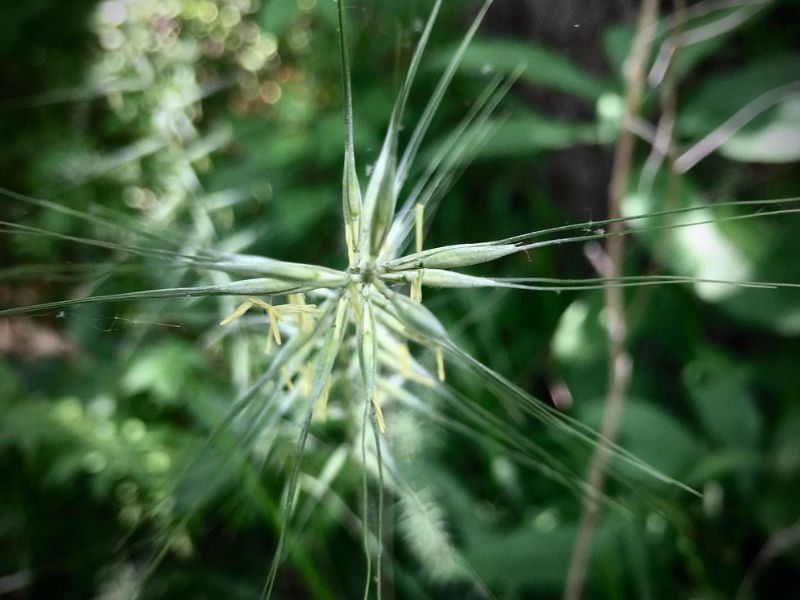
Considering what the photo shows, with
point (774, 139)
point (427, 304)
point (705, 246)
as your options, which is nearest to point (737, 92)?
point (774, 139)

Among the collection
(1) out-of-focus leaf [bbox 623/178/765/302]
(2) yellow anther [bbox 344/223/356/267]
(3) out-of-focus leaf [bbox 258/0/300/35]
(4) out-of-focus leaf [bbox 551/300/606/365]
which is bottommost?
(4) out-of-focus leaf [bbox 551/300/606/365]

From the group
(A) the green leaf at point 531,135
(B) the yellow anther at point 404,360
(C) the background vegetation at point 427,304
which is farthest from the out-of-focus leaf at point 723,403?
(B) the yellow anther at point 404,360

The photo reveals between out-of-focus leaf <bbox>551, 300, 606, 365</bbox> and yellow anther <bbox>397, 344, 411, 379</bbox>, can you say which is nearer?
yellow anther <bbox>397, 344, 411, 379</bbox>

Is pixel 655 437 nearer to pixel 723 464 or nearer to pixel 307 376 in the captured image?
pixel 723 464

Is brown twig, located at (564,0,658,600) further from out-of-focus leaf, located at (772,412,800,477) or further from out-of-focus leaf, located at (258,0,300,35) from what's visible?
out-of-focus leaf, located at (258,0,300,35)

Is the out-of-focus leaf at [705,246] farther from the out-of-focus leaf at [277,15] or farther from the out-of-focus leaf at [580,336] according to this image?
the out-of-focus leaf at [277,15]

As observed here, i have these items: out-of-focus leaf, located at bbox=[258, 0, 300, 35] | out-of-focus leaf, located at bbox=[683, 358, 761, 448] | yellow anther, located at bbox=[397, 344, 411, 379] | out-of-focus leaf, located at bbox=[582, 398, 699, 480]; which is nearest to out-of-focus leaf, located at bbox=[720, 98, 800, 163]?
out-of-focus leaf, located at bbox=[683, 358, 761, 448]
